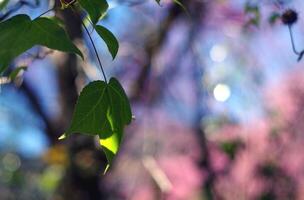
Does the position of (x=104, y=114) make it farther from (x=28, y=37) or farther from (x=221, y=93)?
(x=221, y=93)

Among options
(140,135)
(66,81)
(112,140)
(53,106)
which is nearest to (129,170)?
(140,135)

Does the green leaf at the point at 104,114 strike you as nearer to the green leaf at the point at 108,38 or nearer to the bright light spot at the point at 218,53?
the green leaf at the point at 108,38

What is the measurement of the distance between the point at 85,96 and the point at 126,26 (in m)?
3.86

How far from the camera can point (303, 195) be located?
4320 millimetres

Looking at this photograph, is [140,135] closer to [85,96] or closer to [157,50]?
[157,50]

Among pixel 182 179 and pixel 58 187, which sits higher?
pixel 58 187

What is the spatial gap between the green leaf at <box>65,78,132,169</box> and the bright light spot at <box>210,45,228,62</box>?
9.78 feet

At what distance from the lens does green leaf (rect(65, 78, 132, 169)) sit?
0.62 meters

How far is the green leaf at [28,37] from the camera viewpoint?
1.81 feet

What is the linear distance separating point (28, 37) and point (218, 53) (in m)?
3.19

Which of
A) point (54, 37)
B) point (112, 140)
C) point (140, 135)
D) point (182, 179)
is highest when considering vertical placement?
point (54, 37)

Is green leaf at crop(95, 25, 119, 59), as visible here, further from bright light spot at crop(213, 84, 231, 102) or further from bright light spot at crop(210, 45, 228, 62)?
bright light spot at crop(210, 45, 228, 62)

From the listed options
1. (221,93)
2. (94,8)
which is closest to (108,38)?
(94,8)

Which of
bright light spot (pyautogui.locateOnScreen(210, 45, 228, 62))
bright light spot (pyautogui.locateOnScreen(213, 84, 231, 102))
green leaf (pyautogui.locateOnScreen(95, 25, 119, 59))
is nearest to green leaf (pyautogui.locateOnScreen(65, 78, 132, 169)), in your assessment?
green leaf (pyautogui.locateOnScreen(95, 25, 119, 59))
